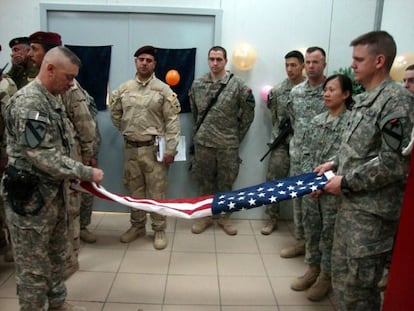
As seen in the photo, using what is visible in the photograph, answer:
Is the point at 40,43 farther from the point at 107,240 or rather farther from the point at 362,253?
the point at 362,253

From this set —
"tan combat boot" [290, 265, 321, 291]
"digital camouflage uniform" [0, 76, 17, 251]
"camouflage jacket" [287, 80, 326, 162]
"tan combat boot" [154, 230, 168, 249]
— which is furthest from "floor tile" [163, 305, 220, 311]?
"digital camouflage uniform" [0, 76, 17, 251]

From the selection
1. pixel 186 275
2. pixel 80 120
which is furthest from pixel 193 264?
pixel 80 120

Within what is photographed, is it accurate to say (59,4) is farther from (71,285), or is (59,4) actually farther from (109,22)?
(71,285)

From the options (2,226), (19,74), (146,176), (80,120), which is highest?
(19,74)

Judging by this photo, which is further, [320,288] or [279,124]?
[279,124]

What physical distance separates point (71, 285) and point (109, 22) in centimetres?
257

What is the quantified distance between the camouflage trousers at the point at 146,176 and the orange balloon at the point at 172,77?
30.8 inches

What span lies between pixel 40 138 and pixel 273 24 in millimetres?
2813

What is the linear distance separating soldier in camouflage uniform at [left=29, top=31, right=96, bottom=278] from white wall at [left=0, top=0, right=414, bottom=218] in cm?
142

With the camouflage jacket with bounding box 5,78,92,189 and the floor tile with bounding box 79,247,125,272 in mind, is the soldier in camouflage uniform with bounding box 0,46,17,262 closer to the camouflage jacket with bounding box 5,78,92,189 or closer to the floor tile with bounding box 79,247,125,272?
the floor tile with bounding box 79,247,125,272

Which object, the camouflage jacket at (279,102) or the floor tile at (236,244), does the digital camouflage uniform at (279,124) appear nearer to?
the camouflage jacket at (279,102)

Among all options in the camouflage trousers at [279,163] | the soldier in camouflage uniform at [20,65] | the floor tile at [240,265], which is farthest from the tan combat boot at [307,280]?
the soldier in camouflage uniform at [20,65]

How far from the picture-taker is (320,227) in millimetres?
2779

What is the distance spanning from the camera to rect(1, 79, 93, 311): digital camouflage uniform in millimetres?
1927
